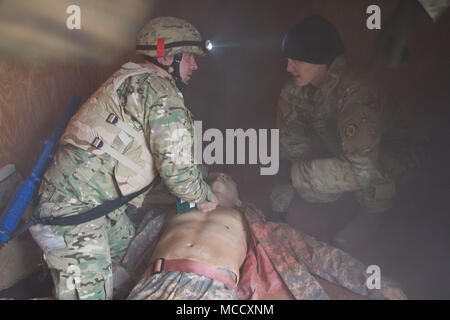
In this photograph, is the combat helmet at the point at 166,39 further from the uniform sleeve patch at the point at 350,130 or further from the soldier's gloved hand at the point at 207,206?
the uniform sleeve patch at the point at 350,130

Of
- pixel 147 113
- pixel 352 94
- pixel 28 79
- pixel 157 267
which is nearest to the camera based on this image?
pixel 157 267

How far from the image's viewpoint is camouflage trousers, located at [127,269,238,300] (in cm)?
158

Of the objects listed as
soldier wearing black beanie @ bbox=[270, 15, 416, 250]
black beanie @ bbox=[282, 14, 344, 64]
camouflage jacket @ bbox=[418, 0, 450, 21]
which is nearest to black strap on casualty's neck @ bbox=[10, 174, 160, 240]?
soldier wearing black beanie @ bbox=[270, 15, 416, 250]

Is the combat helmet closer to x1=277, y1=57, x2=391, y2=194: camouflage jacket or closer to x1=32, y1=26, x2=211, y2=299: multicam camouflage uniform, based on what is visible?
x1=32, y1=26, x2=211, y2=299: multicam camouflage uniform

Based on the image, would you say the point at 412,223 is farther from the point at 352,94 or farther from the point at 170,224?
the point at 170,224

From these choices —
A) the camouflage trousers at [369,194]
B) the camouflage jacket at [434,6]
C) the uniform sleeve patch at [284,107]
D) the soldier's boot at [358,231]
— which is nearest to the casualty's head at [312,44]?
the uniform sleeve patch at [284,107]

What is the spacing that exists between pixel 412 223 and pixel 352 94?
1.08 meters

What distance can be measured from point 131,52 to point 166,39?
2.64 ft

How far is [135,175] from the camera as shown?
192 cm

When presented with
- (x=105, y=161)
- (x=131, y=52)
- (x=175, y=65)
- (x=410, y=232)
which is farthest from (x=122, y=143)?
(x=410, y=232)

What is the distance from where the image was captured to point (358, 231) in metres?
2.53

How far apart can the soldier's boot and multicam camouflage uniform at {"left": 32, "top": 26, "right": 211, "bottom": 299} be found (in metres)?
1.26
